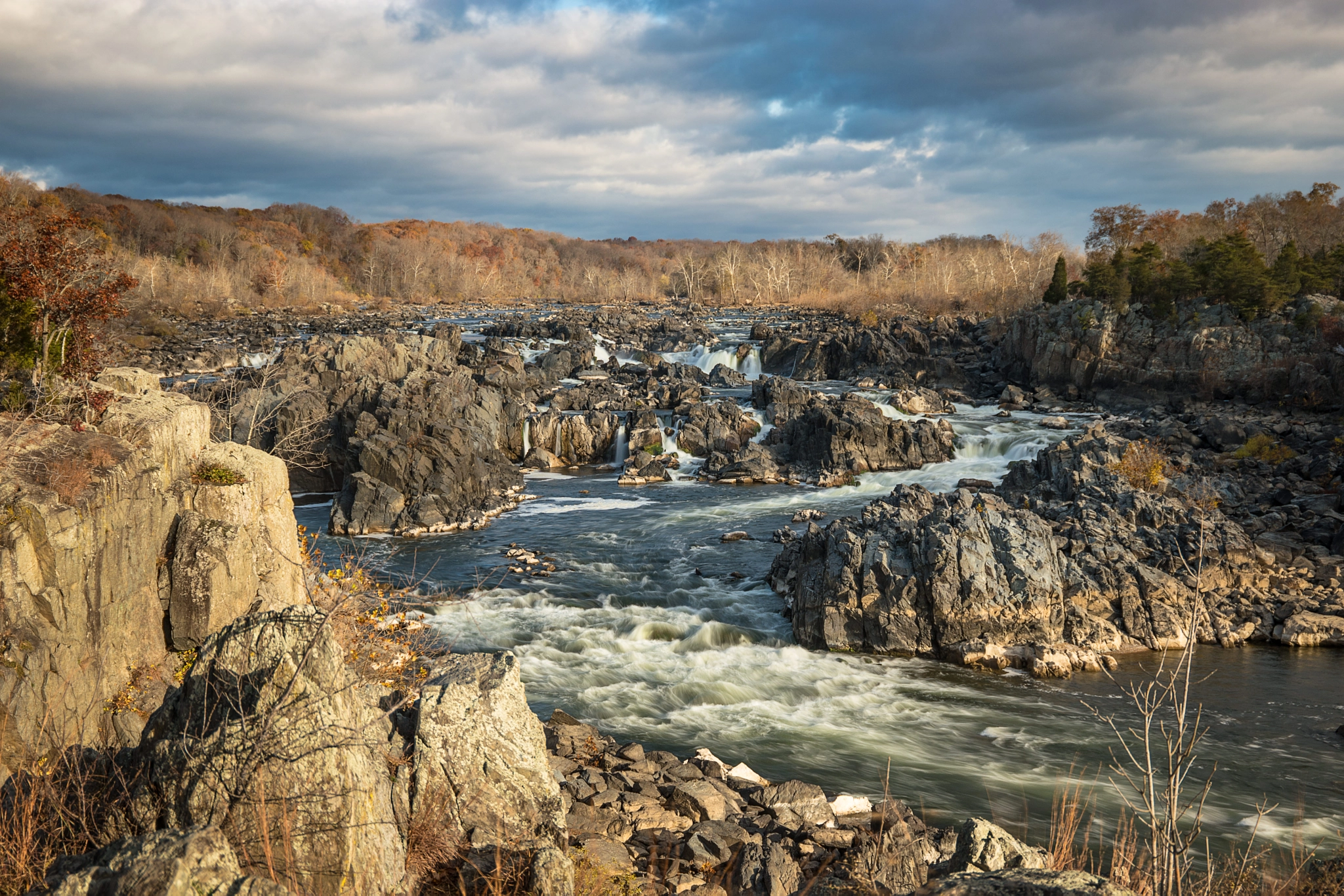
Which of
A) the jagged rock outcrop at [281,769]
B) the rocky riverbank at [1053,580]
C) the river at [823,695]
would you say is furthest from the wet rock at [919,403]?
the jagged rock outcrop at [281,769]

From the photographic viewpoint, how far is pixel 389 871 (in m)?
5.54

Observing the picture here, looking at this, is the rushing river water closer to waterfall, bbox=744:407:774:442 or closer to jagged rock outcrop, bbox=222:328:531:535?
jagged rock outcrop, bbox=222:328:531:535

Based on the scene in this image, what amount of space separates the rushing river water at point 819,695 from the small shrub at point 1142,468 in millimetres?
7912

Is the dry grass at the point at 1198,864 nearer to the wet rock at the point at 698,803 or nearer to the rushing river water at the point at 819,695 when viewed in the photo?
the rushing river water at the point at 819,695

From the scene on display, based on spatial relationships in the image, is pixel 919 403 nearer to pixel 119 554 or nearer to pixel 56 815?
pixel 119 554

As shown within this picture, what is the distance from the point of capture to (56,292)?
11.8 meters

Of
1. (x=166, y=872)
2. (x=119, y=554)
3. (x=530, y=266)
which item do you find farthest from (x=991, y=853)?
(x=530, y=266)

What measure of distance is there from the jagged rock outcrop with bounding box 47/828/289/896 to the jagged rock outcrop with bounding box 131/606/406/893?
0.56 meters

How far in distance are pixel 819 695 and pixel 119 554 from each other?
36.9 ft

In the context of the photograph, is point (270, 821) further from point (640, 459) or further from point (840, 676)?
point (640, 459)

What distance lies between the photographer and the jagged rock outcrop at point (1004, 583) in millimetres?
16203

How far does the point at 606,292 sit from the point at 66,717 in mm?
123850

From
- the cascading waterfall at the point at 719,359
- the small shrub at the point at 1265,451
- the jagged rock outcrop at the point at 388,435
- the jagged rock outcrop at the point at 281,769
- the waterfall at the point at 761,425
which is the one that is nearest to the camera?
the jagged rock outcrop at the point at 281,769

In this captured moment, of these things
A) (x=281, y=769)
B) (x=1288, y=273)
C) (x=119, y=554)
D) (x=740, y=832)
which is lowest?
(x=740, y=832)
